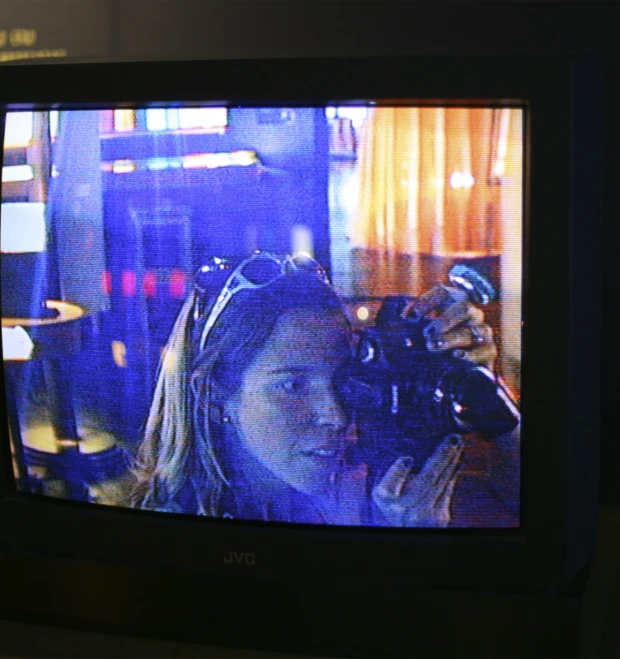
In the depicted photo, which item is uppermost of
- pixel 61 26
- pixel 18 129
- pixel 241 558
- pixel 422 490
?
pixel 61 26

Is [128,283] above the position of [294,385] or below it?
above

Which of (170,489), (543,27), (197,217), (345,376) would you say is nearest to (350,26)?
(543,27)

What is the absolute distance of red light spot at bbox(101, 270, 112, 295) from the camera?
4.10ft

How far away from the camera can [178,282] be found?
4.02 feet

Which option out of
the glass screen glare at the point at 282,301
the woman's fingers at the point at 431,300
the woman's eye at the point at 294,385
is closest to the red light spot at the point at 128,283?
the glass screen glare at the point at 282,301

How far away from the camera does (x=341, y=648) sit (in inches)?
49.8

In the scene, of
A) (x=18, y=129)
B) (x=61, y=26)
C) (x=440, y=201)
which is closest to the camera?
(x=440, y=201)

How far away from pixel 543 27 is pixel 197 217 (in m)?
0.85

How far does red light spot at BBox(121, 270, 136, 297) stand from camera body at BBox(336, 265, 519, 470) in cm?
30

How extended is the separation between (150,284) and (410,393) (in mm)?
371

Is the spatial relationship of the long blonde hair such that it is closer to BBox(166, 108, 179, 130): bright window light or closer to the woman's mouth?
the woman's mouth

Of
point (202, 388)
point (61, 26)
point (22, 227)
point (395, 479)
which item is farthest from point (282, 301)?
point (61, 26)

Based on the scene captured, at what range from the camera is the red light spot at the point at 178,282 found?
1.22m

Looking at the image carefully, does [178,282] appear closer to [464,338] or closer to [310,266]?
[310,266]
